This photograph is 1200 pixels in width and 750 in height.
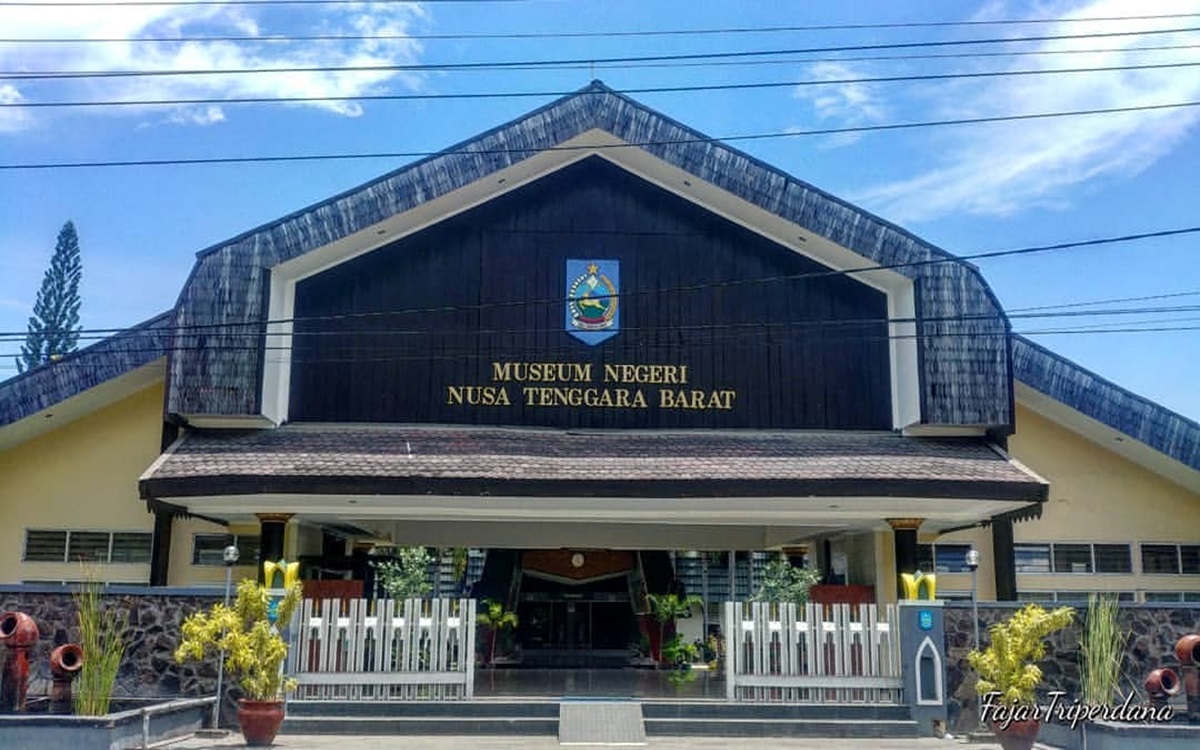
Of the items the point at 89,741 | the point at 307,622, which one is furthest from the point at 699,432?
the point at 89,741

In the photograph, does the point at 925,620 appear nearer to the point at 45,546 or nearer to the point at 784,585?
the point at 784,585

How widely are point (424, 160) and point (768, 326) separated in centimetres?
586

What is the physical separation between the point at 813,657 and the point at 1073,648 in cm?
305

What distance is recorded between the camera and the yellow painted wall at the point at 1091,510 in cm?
1842

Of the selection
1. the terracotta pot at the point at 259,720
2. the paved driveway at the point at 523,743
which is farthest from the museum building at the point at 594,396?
the terracotta pot at the point at 259,720

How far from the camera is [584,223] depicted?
17266mm

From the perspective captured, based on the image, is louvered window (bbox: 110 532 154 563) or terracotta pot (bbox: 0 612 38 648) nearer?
terracotta pot (bbox: 0 612 38 648)

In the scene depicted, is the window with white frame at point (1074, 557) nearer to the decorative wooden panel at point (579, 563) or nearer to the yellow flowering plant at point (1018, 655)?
the yellow flowering plant at point (1018, 655)

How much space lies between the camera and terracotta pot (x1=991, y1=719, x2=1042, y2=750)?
1145 centimetres

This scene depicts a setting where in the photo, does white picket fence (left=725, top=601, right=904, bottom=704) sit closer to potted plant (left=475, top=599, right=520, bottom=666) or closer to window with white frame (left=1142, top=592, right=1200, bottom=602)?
potted plant (left=475, top=599, right=520, bottom=666)

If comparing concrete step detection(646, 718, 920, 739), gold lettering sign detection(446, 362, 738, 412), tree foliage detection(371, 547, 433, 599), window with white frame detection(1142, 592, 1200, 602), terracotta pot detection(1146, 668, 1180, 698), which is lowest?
concrete step detection(646, 718, 920, 739)

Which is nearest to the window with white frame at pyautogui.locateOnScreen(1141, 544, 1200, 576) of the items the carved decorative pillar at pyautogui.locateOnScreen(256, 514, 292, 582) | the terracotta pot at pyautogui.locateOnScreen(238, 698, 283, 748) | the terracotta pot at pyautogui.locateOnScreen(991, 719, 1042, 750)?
the terracotta pot at pyautogui.locateOnScreen(991, 719, 1042, 750)

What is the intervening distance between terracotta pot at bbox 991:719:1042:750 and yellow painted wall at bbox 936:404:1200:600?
6978 millimetres

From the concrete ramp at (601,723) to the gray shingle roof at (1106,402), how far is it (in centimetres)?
888
